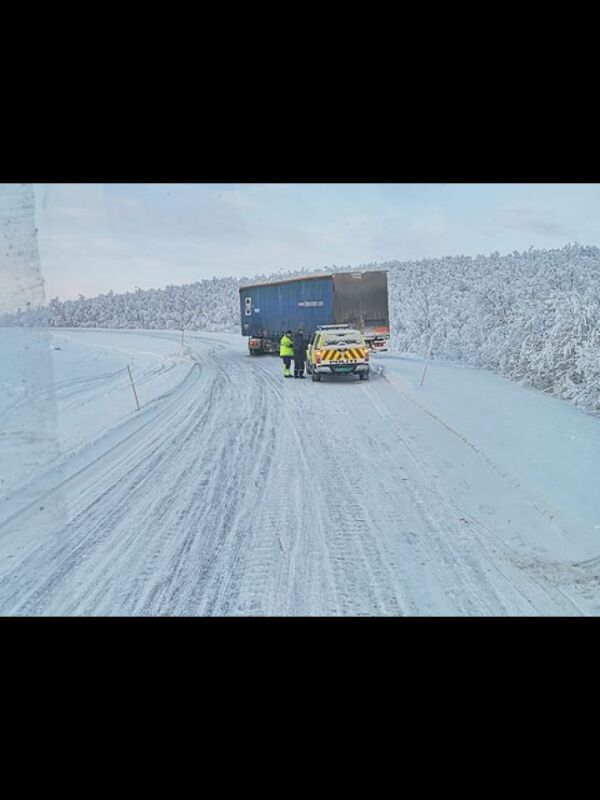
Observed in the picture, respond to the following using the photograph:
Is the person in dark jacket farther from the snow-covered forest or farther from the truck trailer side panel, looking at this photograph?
the snow-covered forest

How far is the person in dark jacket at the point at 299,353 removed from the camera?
19.3ft

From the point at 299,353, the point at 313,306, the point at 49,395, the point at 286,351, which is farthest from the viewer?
the point at 313,306

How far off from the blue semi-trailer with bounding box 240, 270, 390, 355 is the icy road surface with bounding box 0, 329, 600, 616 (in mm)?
1149

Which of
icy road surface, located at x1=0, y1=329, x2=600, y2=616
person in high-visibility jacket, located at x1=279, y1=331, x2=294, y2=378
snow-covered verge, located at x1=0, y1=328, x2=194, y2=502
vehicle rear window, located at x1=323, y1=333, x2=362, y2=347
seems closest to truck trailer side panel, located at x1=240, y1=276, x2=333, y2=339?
person in high-visibility jacket, located at x1=279, y1=331, x2=294, y2=378

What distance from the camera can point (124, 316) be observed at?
168 inches

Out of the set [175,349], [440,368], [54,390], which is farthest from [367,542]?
[440,368]

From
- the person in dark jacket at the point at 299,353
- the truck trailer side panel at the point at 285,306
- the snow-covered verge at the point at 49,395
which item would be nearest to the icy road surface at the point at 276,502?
the snow-covered verge at the point at 49,395

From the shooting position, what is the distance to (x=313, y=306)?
21.0ft

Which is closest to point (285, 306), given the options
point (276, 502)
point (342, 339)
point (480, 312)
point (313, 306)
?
point (313, 306)

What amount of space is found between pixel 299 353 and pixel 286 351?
24 cm

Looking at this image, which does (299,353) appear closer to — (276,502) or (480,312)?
(480,312)
